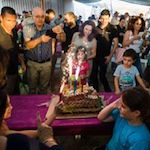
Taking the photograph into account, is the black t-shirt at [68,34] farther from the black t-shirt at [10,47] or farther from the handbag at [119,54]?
the black t-shirt at [10,47]

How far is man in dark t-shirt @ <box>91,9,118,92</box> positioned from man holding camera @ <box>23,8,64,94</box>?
86 cm

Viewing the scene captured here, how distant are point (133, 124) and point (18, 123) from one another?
95 cm

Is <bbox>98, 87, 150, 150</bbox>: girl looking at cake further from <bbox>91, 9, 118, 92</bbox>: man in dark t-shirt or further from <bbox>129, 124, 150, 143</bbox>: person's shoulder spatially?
<bbox>91, 9, 118, 92</bbox>: man in dark t-shirt

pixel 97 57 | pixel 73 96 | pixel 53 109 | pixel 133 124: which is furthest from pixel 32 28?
pixel 133 124

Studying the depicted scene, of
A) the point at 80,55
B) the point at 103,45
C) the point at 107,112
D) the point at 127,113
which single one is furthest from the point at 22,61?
the point at 127,113

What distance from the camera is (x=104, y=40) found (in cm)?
507

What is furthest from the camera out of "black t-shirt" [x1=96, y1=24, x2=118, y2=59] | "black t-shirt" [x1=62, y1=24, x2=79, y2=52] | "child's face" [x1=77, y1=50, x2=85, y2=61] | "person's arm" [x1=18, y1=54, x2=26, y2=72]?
"black t-shirt" [x1=62, y1=24, x2=79, y2=52]

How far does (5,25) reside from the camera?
3912 mm

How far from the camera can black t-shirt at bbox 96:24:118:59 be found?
5.05 meters

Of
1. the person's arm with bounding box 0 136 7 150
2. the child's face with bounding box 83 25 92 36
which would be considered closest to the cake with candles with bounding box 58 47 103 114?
the person's arm with bounding box 0 136 7 150

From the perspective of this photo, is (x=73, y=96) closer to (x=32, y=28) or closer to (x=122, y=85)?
(x=122, y=85)

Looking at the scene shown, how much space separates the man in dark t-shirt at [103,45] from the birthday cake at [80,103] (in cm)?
240

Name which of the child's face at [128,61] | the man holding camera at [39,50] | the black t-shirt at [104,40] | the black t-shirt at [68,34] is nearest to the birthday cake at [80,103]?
the child's face at [128,61]

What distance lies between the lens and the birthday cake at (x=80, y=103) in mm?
2680
